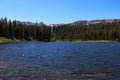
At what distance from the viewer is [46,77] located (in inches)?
1399

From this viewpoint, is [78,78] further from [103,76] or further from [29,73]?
[29,73]

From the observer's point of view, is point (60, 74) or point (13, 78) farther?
point (60, 74)

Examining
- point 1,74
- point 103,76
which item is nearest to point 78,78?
point 103,76

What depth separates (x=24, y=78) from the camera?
113 feet

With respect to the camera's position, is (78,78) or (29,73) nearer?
(78,78)

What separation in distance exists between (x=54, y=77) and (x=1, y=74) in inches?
288

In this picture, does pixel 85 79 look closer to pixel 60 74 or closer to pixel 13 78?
pixel 60 74

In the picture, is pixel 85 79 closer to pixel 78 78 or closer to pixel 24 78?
pixel 78 78

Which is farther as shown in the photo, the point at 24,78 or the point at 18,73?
the point at 18,73

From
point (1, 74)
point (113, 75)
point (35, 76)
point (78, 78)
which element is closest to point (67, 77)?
point (78, 78)

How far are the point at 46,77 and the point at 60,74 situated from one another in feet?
10.1

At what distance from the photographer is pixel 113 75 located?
123 feet

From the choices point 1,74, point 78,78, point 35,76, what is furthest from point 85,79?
point 1,74

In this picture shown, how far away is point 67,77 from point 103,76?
491 cm
